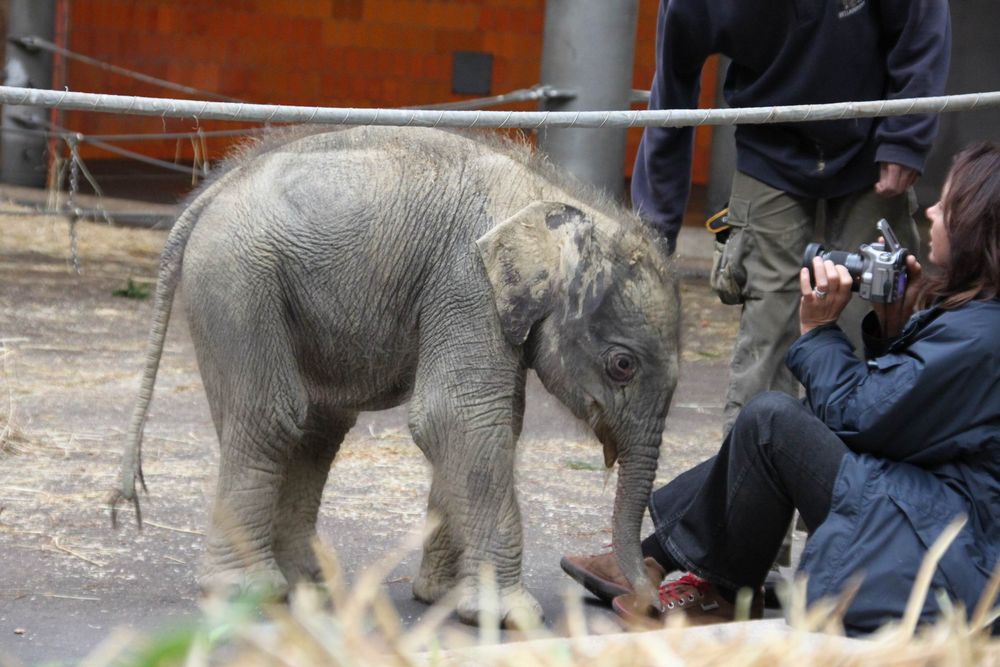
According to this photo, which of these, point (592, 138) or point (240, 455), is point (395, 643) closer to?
point (240, 455)

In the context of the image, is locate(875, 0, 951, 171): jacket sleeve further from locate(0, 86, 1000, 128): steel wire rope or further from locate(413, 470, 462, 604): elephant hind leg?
locate(413, 470, 462, 604): elephant hind leg

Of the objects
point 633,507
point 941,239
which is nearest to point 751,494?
point 633,507

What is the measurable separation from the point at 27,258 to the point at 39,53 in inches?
80.5

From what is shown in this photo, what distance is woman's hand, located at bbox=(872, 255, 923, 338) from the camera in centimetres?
341

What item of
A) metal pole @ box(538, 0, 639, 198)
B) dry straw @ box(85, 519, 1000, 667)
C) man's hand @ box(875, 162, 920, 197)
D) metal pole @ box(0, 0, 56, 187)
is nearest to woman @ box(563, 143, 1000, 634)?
man's hand @ box(875, 162, 920, 197)

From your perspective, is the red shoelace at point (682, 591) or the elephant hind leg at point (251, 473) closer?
the elephant hind leg at point (251, 473)

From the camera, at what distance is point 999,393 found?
10.1ft

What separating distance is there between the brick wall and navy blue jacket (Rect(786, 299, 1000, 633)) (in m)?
10.8

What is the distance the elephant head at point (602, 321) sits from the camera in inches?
144

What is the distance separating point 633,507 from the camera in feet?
12.5

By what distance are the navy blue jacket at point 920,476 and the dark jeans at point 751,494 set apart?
13 cm

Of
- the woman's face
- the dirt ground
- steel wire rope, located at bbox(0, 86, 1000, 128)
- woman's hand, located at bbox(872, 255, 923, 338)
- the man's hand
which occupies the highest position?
steel wire rope, located at bbox(0, 86, 1000, 128)

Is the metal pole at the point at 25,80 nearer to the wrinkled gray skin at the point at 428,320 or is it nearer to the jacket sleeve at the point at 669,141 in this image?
the jacket sleeve at the point at 669,141

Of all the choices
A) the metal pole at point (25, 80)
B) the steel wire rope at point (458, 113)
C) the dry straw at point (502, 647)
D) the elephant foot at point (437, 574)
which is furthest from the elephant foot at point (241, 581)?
the metal pole at point (25, 80)
